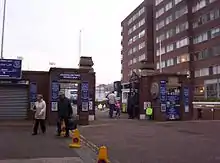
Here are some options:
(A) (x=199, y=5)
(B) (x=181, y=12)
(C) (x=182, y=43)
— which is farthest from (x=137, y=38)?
(A) (x=199, y=5)

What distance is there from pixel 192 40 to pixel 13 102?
54859 mm

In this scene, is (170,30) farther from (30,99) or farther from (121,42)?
(30,99)

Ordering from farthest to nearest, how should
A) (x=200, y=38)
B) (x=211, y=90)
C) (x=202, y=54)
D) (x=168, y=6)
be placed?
(x=168, y=6)
(x=200, y=38)
(x=202, y=54)
(x=211, y=90)

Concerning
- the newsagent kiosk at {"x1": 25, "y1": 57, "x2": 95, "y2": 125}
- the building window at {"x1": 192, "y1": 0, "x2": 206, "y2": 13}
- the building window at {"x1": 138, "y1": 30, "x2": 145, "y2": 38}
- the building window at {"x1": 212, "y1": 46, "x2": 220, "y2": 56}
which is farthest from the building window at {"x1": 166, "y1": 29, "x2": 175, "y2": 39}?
the newsagent kiosk at {"x1": 25, "y1": 57, "x2": 95, "y2": 125}

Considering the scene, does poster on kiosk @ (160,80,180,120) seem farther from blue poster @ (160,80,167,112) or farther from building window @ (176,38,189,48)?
building window @ (176,38,189,48)

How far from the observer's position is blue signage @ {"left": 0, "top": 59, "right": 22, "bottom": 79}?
2312 centimetres

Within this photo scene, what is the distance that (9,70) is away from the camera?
912 inches

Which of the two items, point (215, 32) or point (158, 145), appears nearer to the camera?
point (158, 145)

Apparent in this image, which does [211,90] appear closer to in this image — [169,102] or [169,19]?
[169,19]

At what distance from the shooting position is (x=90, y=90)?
77.8 feet

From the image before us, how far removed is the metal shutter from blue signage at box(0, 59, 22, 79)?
29.1 inches

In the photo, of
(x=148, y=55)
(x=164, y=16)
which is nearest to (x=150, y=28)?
(x=148, y=55)

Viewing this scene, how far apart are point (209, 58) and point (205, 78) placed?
11.5 ft

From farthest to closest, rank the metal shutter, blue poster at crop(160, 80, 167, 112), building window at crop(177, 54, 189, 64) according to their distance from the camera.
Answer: building window at crop(177, 54, 189, 64)
blue poster at crop(160, 80, 167, 112)
the metal shutter
